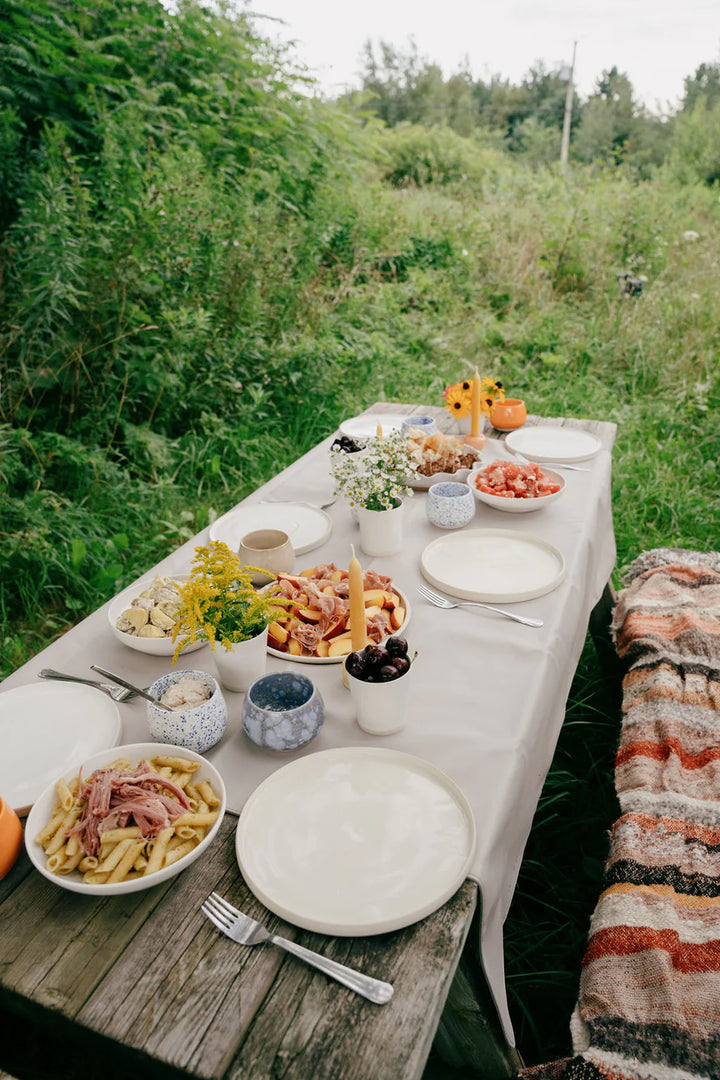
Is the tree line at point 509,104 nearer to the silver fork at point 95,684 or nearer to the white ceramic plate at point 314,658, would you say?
the white ceramic plate at point 314,658

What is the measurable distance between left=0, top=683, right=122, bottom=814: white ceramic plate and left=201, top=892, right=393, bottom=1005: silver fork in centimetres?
39

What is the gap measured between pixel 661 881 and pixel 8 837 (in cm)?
127

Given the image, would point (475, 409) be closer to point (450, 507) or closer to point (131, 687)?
point (450, 507)

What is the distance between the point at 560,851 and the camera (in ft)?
6.89

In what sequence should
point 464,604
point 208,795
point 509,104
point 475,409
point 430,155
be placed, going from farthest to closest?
1. point 509,104
2. point 430,155
3. point 475,409
4. point 464,604
5. point 208,795

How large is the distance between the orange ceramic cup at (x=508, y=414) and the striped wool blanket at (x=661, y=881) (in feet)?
2.89

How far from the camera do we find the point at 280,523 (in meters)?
2.04

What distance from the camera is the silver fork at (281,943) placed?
33.6 inches

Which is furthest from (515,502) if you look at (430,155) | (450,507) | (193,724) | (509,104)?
(509,104)

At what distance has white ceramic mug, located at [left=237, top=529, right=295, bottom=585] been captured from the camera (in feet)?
5.52

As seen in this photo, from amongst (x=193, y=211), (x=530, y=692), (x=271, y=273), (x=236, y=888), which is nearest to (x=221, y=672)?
(x=236, y=888)

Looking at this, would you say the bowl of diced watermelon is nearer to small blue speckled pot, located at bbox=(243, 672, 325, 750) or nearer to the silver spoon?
small blue speckled pot, located at bbox=(243, 672, 325, 750)

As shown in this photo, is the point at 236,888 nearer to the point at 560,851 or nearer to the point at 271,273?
the point at 560,851

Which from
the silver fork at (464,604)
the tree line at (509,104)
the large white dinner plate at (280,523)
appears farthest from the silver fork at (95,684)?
the tree line at (509,104)
